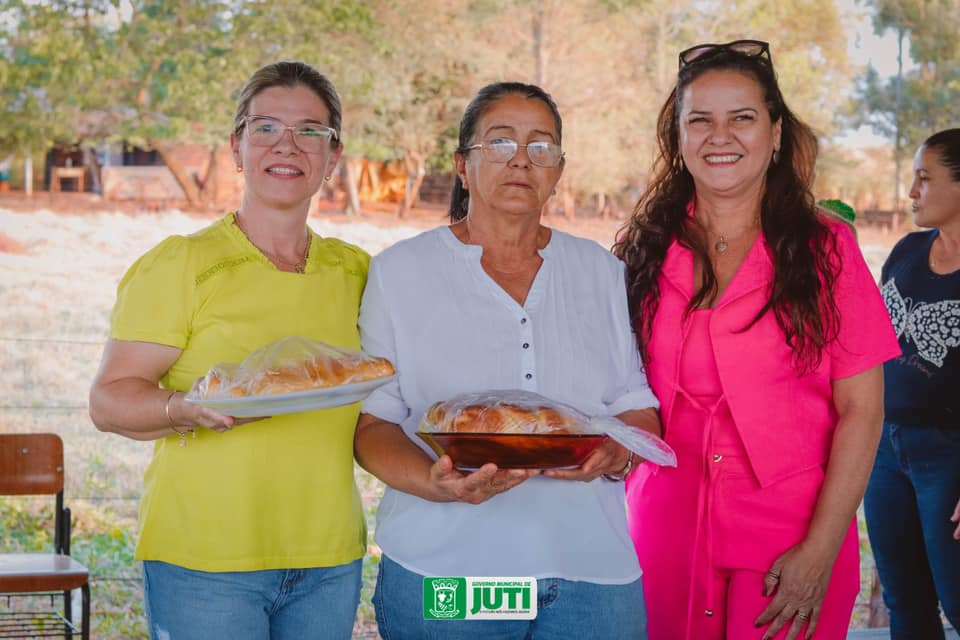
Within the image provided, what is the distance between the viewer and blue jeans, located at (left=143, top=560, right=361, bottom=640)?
172 cm

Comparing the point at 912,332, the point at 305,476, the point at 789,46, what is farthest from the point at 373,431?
the point at 789,46

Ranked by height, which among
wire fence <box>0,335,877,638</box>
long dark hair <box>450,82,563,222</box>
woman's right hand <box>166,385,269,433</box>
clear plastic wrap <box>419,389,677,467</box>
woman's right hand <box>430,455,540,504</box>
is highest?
long dark hair <box>450,82,563,222</box>

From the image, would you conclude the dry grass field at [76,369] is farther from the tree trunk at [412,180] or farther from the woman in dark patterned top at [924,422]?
the woman in dark patterned top at [924,422]

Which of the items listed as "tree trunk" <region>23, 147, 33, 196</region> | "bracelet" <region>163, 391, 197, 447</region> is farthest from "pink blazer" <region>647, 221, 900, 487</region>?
"tree trunk" <region>23, 147, 33, 196</region>

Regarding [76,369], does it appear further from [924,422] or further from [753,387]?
[753,387]

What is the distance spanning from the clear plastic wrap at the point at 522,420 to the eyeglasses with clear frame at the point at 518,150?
1.41 feet

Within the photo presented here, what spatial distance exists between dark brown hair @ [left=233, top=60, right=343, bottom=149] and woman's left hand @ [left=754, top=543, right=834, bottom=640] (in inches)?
46.4

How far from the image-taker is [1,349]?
4.86 meters

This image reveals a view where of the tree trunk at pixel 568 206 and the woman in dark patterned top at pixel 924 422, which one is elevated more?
the tree trunk at pixel 568 206

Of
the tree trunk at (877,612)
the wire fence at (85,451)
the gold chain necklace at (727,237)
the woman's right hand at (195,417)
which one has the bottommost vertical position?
the tree trunk at (877,612)

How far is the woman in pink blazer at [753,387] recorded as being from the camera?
6.11 feet

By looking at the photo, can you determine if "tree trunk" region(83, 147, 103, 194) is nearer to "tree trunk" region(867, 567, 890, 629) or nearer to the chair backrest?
the chair backrest

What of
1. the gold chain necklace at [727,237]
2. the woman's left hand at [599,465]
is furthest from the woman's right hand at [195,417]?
the gold chain necklace at [727,237]

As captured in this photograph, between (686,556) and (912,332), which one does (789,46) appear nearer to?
(912,332)
